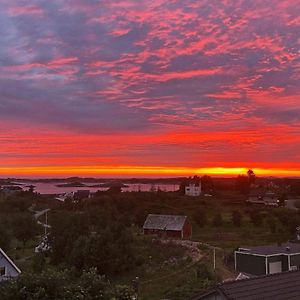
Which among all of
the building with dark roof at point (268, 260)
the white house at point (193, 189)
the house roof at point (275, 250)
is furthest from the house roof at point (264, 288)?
the white house at point (193, 189)

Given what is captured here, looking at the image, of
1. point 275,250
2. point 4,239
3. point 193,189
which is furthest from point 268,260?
point 193,189

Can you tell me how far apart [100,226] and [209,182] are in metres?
89.6

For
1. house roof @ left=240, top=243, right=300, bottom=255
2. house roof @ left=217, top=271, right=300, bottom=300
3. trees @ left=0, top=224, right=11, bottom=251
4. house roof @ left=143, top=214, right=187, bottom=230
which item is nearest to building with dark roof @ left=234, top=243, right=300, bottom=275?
house roof @ left=240, top=243, right=300, bottom=255

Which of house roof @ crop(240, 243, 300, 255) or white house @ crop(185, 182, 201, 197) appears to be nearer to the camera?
house roof @ crop(240, 243, 300, 255)

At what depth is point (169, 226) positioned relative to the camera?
5900 centimetres

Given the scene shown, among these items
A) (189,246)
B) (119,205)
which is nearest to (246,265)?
(189,246)

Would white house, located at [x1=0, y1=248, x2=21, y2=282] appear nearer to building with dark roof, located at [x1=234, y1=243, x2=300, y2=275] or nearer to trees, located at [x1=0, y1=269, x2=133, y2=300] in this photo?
trees, located at [x1=0, y1=269, x2=133, y2=300]

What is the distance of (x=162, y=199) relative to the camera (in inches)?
3374

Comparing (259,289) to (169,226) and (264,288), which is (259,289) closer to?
(264,288)

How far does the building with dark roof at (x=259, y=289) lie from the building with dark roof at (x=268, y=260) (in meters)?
25.3

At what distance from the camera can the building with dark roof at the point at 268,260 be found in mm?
35688

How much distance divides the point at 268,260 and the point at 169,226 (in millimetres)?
24277

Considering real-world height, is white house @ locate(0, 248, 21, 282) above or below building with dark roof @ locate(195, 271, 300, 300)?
below

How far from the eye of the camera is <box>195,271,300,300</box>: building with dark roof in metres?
10.4
